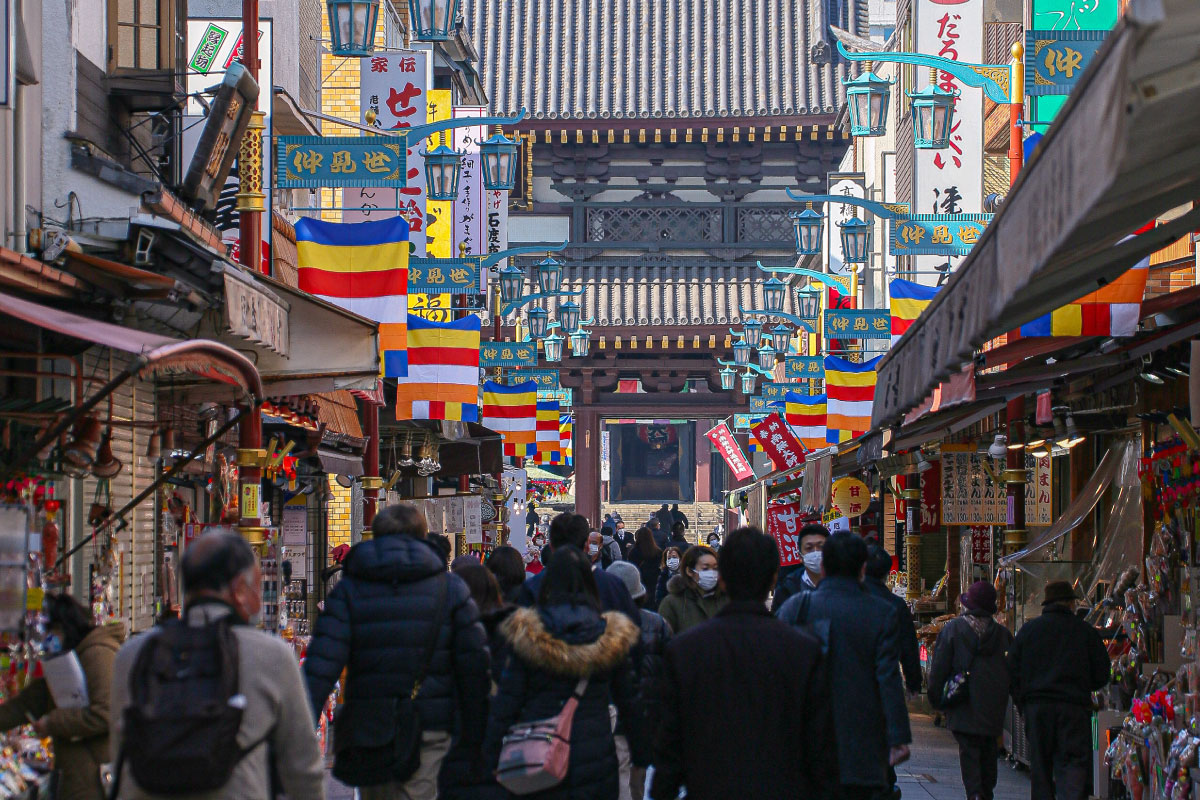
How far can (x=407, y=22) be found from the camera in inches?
1075

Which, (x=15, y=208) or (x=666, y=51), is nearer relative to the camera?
(x=15, y=208)

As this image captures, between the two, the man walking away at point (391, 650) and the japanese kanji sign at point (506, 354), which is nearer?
the man walking away at point (391, 650)

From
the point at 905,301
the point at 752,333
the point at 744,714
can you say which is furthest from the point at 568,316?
the point at 744,714

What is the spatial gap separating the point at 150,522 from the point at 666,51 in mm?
33557

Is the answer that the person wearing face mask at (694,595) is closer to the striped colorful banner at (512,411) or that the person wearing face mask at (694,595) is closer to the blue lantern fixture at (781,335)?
the striped colorful banner at (512,411)

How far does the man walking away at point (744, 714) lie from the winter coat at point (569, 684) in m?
0.48

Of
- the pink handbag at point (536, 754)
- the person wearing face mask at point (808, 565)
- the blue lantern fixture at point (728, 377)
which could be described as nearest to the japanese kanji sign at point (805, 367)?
the blue lantern fixture at point (728, 377)

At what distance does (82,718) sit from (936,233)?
11.7 metres

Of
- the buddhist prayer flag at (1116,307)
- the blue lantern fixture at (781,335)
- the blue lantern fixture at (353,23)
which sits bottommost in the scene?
the buddhist prayer flag at (1116,307)

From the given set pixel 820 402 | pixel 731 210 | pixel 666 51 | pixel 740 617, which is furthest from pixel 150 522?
pixel 666 51

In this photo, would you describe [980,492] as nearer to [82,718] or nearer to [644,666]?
[644,666]

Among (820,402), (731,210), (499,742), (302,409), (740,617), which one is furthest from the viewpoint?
(731,210)

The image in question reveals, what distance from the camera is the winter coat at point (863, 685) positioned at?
6.95 m

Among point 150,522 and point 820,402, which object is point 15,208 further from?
point 820,402
